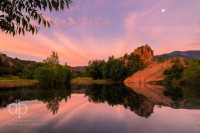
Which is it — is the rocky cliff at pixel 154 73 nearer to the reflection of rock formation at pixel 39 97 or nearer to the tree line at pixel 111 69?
the tree line at pixel 111 69

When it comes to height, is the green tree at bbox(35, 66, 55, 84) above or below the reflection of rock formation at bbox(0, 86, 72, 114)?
above

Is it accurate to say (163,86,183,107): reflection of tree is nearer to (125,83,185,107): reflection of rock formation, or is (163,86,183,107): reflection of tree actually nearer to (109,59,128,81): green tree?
(125,83,185,107): reflection of rock formation

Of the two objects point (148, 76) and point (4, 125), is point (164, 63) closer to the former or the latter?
point (148, 76)

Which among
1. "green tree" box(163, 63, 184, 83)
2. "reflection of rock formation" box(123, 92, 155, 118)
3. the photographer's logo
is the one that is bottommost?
"reflection of rock formation" box(123, 92, 155, 118)

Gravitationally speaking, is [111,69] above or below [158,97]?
above

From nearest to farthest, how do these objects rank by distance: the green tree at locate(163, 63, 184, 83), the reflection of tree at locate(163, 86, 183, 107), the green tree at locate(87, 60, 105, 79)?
1. the reflection of tree at locate(163, 86, 183, 107)
2. the green tree at locate(163, 63, 184, 83)
3. the green tree at locate(87, 60, 105, 79)

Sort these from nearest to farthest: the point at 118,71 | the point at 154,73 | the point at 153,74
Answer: the point at 154,73, the point at 153,74, the point at 118,71

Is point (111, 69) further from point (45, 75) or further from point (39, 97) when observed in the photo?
point (39, 97)

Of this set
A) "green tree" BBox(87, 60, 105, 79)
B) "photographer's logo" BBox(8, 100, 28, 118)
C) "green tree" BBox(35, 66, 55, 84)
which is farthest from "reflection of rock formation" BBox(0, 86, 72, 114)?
"green tree" BBox(87, 60, 105, 79)

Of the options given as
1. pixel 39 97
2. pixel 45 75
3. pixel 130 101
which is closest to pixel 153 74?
pixel 45 75

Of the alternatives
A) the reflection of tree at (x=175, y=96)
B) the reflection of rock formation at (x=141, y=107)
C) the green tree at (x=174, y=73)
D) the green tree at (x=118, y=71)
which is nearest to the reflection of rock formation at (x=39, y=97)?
the reflection of rock formation at (x=141, y=107)

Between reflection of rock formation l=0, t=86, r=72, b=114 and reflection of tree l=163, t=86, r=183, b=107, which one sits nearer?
reflection of rock formation l=0, t=86, r=72, b=114

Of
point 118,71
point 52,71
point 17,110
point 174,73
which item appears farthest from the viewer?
point 118,71

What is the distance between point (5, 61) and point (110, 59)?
234ft
